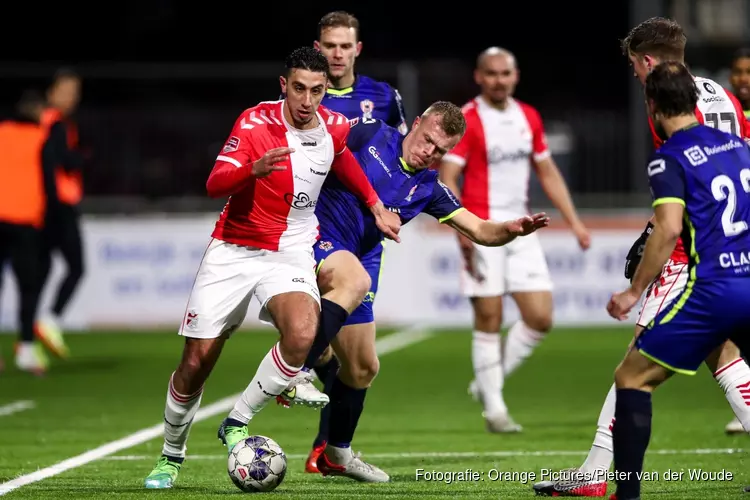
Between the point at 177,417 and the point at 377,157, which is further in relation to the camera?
the point at 377,157

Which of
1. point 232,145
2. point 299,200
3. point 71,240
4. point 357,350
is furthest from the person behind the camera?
point 71,240

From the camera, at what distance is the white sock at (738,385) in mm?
6297

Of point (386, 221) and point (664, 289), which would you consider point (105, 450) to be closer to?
point (386, 221)

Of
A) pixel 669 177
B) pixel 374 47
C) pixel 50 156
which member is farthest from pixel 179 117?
pixel 669 177

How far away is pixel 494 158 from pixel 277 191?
336 centimetres

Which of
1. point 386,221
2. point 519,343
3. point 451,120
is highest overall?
point 451,120

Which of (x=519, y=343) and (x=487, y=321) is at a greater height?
(x=487, y=321)

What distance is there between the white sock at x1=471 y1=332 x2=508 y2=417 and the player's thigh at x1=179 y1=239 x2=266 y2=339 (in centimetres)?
297

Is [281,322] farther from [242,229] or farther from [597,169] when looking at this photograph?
[597,169]

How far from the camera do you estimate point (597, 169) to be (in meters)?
18.3

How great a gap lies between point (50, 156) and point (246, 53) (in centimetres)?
1340

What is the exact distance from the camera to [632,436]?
536 centimetres

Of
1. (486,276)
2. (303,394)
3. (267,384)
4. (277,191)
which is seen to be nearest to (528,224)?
(277,191)

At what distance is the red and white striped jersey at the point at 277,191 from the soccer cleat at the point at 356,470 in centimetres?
121
